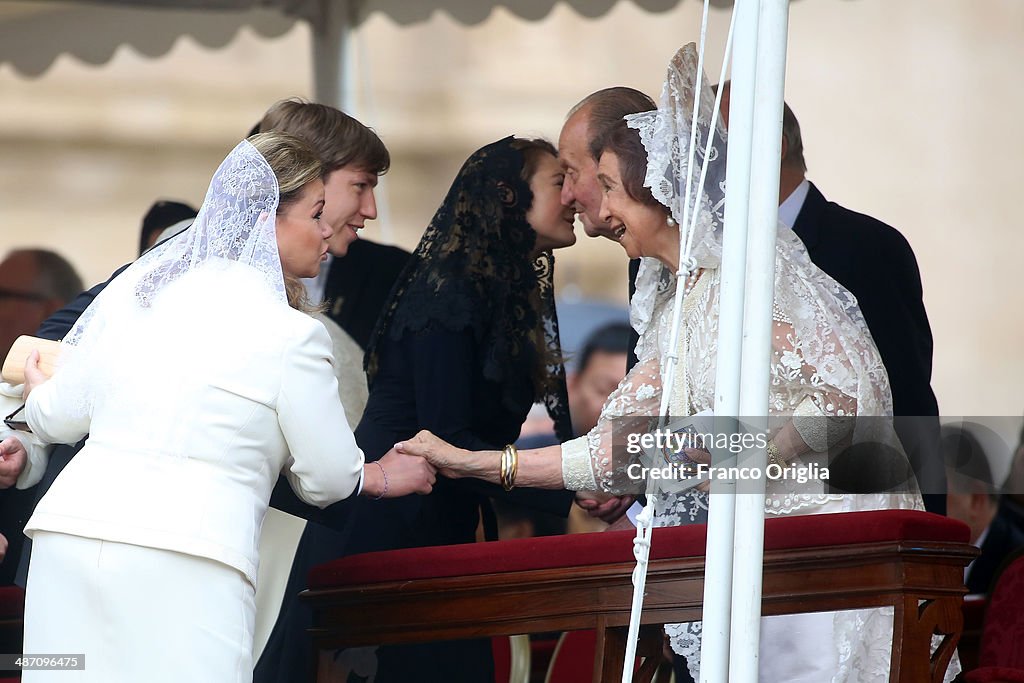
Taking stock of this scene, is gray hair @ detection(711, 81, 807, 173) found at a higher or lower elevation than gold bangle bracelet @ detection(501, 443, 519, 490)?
higher

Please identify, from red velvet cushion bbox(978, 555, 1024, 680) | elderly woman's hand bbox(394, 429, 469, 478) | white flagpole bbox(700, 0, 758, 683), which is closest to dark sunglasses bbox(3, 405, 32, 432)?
elderly woman's hand bbox(394, 429, 469, 478)

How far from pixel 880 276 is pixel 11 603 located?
2.64 metres

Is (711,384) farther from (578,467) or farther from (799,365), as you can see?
(578,467)

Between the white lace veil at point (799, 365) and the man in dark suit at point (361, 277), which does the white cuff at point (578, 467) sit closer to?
the white lace veil at point (799, 365)

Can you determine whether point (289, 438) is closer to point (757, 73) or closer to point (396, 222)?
point (757, 73)

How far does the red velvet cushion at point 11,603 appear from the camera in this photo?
11.8 feet

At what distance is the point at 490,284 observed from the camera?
11.5 feet

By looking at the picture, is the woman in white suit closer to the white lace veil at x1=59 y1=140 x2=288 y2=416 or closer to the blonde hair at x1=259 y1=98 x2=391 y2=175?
the white lace veil at x1=59 y1=140 x2=288 y2=416

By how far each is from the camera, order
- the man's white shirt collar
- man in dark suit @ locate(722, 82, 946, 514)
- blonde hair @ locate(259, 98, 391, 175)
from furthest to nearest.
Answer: the man's white shirt collar
man in dark suit @ locate(722, 82, 946, 514)
blonde hair @ locate(259, 98, 391, 175)

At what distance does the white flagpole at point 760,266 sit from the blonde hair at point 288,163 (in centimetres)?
91

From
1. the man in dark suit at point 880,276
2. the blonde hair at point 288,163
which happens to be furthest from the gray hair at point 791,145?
the blonde hair at point 288,163

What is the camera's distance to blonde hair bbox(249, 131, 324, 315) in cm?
280

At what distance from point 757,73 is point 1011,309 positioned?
718cm

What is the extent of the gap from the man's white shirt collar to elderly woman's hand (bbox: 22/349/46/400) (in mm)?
2262
